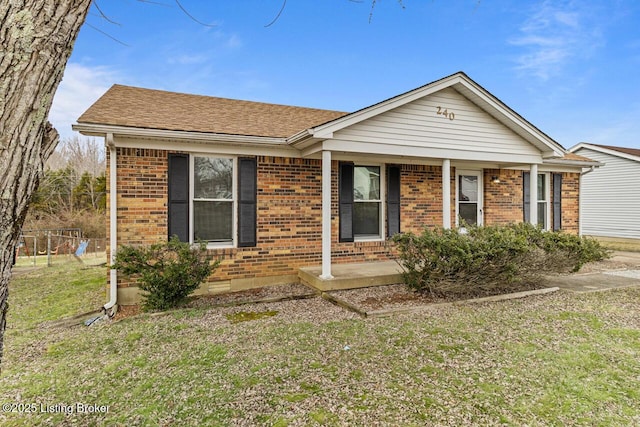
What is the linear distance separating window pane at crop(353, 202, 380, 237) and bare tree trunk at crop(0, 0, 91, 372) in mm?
7357

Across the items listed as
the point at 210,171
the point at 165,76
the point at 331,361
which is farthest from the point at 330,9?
the point at 165,76

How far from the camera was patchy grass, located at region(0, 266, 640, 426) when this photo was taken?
9.02 feet

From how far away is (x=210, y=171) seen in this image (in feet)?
23.1

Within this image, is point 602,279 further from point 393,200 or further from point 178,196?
point 178,196

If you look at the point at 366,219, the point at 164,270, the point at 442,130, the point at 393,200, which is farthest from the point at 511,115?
the point at 164,270

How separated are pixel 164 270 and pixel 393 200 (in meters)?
5.44

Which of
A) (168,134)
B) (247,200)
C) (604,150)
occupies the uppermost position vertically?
(604,150)

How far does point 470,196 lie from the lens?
984 centimetres

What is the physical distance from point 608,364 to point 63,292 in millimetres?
9413

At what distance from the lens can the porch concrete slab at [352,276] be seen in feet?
21.6

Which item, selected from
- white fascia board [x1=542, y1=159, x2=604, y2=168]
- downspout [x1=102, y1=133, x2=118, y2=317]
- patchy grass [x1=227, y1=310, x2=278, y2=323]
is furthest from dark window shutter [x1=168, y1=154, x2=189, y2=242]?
white fascia board [x1=542, y1=159, x2=604, y2=168]

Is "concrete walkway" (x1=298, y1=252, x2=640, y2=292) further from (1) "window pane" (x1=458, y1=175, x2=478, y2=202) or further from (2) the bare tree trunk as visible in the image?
(2) the bare tree trunk

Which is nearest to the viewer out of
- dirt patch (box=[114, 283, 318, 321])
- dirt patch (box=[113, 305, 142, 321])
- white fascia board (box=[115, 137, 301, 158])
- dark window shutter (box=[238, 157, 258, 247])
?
dirt patch (box=[113, 305, 142, 321])

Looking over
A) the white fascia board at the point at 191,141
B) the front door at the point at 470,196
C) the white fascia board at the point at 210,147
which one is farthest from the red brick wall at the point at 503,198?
the white fascia board at the point at 191,141
